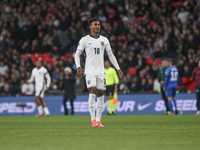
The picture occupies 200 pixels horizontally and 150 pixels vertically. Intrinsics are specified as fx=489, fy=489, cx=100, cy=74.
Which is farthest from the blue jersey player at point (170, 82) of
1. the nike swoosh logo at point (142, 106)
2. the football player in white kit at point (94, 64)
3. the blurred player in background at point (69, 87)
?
the football player in white kit at point (94, 64)

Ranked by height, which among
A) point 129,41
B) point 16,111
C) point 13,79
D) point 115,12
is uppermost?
point 115,12

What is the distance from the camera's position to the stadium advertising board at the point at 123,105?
23109 millimetres

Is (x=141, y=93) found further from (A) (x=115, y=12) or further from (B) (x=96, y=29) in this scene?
(B) (x=96, y=29)

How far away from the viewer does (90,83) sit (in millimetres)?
11680

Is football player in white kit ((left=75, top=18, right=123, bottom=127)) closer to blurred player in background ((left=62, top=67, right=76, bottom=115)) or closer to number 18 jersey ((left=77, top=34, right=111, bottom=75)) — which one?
number 18 jersey ((left=77, top=34, right=111, bottom=75))

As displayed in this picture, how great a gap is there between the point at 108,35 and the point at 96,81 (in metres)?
15.5

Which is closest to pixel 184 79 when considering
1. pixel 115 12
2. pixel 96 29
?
pixel 115 12

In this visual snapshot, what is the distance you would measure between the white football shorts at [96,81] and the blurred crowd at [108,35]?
1239 centimetres

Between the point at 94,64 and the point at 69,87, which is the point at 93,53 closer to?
the point at 94,64

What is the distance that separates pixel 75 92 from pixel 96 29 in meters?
12.6

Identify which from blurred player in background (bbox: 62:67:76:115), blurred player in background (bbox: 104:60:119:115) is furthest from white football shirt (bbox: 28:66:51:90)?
blurred player in background (bbox: 104:60:119:115)

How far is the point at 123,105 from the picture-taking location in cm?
2402

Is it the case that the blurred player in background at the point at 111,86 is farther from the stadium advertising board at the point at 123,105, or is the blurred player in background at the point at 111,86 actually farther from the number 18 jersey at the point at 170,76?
the number 18 jersey at the point at 170,76

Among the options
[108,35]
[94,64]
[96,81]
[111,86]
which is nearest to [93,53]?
[94,64]
